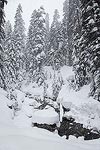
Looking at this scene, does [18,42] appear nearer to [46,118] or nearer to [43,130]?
[46,118]

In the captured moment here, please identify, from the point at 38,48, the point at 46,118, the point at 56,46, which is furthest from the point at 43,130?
the point at 56,46

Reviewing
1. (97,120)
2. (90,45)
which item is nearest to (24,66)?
(90,45)

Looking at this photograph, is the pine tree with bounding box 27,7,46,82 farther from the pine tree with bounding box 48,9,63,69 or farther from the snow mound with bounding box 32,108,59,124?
the snow mound with bounding box 32,108,59,124

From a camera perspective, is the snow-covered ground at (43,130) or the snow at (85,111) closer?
the snow-covered ground at (43,130)

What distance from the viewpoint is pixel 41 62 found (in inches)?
1572

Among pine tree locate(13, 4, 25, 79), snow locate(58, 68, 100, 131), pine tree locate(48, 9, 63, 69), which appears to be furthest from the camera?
pine tree locate(48, 9, 63, 69)

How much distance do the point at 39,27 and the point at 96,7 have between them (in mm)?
25752

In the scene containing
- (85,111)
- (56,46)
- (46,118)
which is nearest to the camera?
(85,111)

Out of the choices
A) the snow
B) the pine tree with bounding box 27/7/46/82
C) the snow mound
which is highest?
the pine tree with bounding box 27/7/46/82

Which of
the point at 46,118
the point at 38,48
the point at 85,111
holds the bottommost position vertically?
the point at 46,118

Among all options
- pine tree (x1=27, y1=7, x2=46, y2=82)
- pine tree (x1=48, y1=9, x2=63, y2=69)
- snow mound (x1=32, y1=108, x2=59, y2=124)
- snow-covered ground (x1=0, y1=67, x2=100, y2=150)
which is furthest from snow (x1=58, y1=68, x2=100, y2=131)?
pine tree (x1=48, y1=9, x2=63, y2=69)

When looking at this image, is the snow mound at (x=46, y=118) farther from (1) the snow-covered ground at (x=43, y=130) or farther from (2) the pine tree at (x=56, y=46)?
(2) the pine tree at (x=56, y=46)

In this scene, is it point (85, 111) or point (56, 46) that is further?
point (56, 46)

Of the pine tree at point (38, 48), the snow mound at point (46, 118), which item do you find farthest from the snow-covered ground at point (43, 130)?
the pine tree at point (38, 48)
